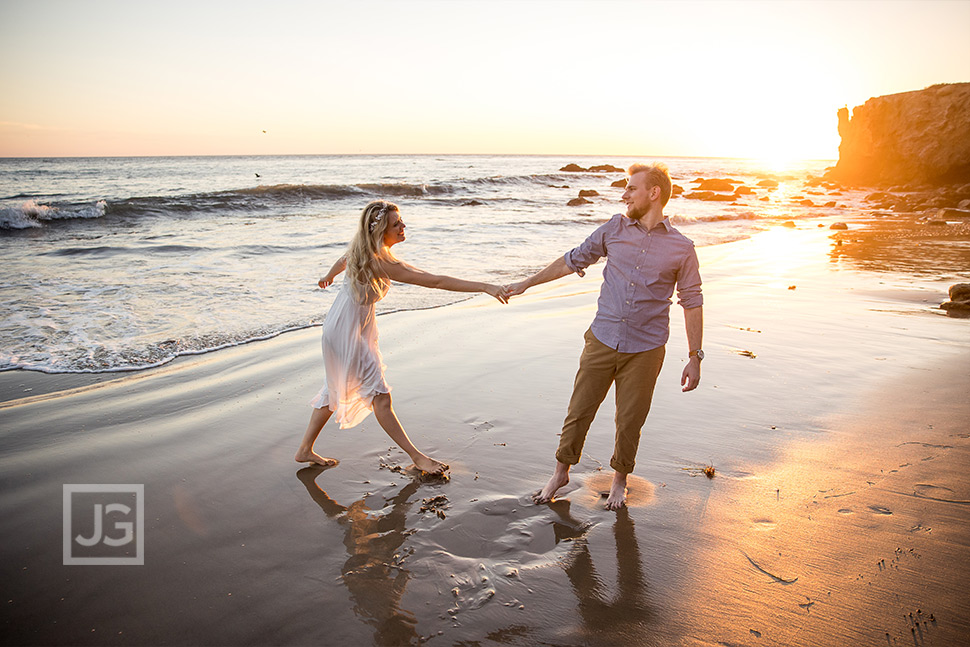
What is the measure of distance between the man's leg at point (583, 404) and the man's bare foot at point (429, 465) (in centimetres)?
72

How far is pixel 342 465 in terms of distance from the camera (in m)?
4.14

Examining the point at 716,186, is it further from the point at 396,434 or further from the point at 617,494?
the point at 396,434

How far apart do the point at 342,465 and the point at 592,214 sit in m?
22.1

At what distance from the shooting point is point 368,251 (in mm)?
3721

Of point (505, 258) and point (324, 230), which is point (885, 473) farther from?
point (324, 230)

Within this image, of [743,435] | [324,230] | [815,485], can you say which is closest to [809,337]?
[743,435]

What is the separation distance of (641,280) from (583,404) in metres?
0.87

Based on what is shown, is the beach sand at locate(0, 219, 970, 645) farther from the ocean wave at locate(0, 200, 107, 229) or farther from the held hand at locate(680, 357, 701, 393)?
the ocean wave at locate(0, 200, 107, 229)

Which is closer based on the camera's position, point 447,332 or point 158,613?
point 158,613

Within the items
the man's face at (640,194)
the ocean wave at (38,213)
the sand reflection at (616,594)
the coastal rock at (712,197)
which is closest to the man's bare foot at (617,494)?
the sand reflection at (616,594)

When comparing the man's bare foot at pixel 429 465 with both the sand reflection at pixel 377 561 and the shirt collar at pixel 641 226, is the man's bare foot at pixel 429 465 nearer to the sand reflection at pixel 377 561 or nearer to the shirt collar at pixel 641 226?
the sand reflection at pixel 377 561

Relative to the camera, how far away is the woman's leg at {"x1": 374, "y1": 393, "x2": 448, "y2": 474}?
3.93 metres

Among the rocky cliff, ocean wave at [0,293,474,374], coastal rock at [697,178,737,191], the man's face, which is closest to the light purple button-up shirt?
the man's face

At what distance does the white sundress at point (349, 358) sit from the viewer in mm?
3846
